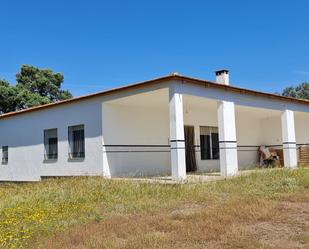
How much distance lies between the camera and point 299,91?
56031mm

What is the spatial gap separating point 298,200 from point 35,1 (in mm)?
12750

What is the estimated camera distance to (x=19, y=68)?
34188mm

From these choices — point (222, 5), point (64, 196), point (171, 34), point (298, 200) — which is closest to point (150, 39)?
point (171, 34)

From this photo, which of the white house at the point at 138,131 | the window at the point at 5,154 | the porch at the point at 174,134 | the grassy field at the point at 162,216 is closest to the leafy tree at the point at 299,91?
the porch at the point at 174,134

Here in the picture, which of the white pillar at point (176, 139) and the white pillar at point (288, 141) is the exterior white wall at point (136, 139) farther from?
the white pillar at point (288, 141)

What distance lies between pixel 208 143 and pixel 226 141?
521cm

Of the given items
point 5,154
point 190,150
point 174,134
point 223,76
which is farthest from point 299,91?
point 174,134

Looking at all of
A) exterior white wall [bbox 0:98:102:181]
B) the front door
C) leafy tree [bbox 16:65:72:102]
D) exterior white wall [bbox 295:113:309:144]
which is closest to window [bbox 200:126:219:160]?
the front door

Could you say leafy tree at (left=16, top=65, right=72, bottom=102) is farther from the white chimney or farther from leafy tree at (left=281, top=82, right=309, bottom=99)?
leafy tree at (left=281, top=82, right=309, bottom=99)

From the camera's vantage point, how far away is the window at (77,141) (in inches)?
622

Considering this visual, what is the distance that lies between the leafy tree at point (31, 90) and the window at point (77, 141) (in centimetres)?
1611

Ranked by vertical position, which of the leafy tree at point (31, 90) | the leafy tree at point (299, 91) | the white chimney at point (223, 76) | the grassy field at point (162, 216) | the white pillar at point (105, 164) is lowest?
the grassy field at point (162, 216)

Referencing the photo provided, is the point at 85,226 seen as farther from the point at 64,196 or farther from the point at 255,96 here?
the point at 255,96

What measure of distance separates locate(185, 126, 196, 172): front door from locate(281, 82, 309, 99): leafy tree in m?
39.9
